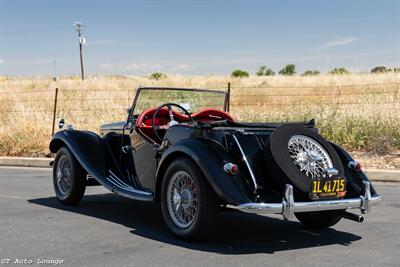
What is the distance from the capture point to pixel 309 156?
5.11 meters

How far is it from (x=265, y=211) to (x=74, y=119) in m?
13.1

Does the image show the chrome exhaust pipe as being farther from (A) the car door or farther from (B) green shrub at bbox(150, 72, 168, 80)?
(B) green shrub at bbox(150, 72, 168, 80)

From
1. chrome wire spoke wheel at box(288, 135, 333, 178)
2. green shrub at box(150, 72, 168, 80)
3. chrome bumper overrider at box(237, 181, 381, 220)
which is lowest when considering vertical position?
chrome bumper overrider at box(237, 181, 381, 220)


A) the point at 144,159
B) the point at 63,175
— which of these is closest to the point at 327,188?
the point at 144,159

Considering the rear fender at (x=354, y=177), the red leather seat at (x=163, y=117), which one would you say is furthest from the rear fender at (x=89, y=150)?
the rear fender at (x=354, y=177)

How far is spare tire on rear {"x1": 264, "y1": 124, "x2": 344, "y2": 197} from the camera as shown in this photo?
490 centimetres

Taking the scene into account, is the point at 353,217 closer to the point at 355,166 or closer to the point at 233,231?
the point at 355,166

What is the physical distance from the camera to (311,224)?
232 inches

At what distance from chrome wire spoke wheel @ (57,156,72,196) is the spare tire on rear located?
3.14 meters

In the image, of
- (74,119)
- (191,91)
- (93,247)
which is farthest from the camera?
(74,119)

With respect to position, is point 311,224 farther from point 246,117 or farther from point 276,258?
point 246,117

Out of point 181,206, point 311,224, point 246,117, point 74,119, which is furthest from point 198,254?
point 74,119

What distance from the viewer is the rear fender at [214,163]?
4.81 m

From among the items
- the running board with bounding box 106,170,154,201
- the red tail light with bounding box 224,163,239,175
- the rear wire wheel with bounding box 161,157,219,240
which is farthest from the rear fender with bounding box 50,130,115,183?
the red tail light with bounding box 224,163,239,175
